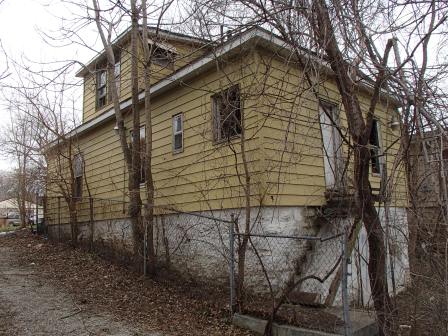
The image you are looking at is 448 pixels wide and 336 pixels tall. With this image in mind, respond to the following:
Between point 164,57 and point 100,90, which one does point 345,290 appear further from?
point 100,90

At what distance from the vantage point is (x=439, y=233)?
4.81m

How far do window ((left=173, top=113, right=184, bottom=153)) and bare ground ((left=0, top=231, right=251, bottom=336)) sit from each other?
3.05 metres

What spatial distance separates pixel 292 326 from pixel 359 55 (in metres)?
3.55

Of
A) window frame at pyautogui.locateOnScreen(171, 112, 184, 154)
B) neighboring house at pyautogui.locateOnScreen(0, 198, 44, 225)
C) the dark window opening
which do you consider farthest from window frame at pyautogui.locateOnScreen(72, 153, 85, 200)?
window frame at pyautogui.locateOnScreen(171, 112, 184, 154)

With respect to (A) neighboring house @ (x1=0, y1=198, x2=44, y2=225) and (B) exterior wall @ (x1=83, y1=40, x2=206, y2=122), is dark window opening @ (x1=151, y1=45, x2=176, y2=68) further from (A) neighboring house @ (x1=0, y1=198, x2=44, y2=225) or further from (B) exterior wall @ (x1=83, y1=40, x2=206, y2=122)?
(A) neighboring house @ (x1=0, y1=198, x2=44, y2=225)

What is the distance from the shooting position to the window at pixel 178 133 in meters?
9.70

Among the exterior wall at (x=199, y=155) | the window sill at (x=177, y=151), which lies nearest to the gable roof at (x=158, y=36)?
the exterior wall at (x=199, y=155)

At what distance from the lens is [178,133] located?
9.84m

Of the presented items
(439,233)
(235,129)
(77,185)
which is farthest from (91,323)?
(77,185)

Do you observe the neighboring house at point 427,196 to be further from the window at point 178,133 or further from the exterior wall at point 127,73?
the window at point 178,133

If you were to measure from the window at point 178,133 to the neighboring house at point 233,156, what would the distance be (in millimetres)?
24

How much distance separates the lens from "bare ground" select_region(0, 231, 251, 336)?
5812mm

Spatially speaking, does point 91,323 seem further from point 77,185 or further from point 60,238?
point 77,185

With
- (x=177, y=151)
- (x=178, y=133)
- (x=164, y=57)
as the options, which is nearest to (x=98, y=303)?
(x=177, y=151)
